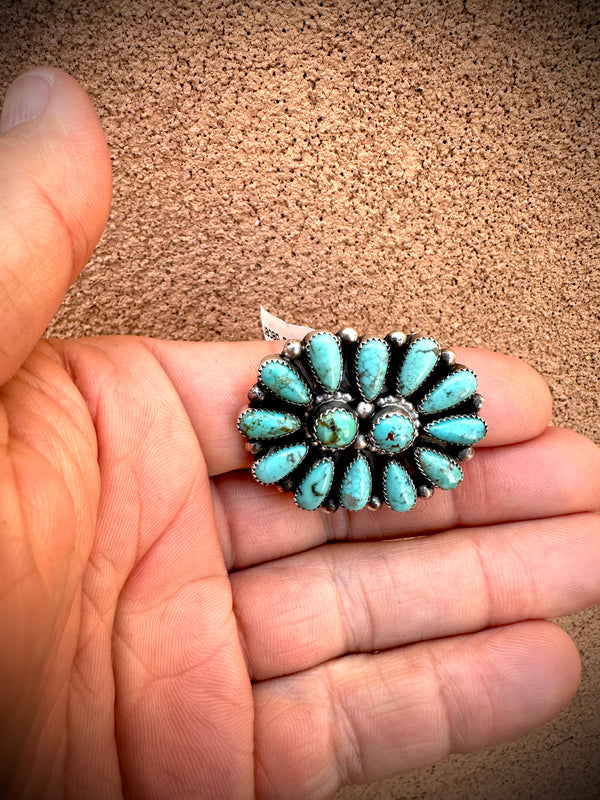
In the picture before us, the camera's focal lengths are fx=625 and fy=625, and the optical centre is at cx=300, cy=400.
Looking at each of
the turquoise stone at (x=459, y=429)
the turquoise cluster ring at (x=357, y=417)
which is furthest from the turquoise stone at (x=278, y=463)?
the turquoise stone at (x=459, y=429)

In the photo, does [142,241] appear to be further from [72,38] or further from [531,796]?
[531,796]

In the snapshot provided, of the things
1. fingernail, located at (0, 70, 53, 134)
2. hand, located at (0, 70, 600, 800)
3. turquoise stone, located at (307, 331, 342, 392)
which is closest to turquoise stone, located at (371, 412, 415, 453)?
turquoise stone, located at (307, 331, 342, 392)

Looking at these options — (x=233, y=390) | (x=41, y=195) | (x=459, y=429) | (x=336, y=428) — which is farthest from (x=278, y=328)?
(x=41, y=195)

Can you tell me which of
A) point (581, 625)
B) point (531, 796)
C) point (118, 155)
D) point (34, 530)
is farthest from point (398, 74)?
point (531, 796)

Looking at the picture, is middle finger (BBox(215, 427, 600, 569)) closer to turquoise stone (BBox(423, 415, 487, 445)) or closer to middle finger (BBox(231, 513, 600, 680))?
middle finger (BBox(231, 513, 600, 680))

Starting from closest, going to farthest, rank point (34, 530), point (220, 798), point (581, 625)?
point (34, 530), point (220, 798), point (581, 625)

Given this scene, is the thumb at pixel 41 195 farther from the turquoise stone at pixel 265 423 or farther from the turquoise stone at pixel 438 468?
the turquoise stone at pixel 438 468
